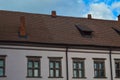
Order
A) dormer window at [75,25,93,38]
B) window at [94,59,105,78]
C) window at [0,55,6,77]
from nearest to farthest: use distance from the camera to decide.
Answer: window at [0,55,6,77] → window at [94,59,105,78] → dormer window at [75,25,93,38]

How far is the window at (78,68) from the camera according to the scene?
43688 mm

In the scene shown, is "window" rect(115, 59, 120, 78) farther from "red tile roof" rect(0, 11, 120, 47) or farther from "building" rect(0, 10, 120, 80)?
"red tile roof" rect(0, 11, 120, 47)

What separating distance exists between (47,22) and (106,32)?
27.8 ft

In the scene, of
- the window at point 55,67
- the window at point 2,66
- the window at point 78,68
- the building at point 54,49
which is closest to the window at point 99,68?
the building at point 54,49

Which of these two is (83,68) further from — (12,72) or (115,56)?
(12,72)

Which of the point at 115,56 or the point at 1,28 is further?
the point at 115,56

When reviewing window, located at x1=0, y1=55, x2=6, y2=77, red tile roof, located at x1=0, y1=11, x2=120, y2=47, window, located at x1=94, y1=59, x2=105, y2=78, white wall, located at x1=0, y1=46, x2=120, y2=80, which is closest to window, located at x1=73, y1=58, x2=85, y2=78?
white wall, located at x1=0, y1=46, x2=120, y2=80

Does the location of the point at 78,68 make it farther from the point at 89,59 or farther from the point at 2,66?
the point at 2,66

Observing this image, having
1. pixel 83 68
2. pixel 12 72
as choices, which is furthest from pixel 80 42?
pixel 12 72

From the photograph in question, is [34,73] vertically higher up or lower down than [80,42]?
lower down

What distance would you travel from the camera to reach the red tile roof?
42.6 metres

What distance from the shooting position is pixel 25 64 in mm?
40844

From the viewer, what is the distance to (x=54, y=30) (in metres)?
46.1

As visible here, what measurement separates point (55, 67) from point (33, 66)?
9.27 feet
